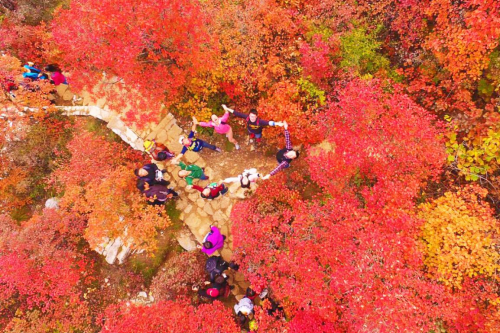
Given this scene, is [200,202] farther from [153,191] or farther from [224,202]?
[153,191]

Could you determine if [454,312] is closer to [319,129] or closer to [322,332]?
[322,332]

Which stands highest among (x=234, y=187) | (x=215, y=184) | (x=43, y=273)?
(x=215, y=184)

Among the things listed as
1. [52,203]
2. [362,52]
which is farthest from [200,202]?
[362,52]

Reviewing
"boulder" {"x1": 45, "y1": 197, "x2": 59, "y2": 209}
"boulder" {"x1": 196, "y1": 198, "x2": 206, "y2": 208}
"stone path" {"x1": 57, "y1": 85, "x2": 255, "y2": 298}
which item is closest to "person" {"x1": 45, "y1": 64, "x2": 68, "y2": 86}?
"stone path" {"x1": 57, "y1": 85, "x2": 255, "y2": 298}

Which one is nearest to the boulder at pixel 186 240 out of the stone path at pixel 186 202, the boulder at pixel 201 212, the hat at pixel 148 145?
the stone path at pixel 186 202

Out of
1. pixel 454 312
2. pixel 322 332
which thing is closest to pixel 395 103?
pixel 454 312

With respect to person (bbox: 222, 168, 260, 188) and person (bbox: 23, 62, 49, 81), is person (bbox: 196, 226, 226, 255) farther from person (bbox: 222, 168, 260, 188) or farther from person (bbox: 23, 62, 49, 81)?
person (bbox: 23, 62, 49, 81)

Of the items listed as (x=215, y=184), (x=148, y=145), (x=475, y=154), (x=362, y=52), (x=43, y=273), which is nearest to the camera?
(x=475, y=154)
